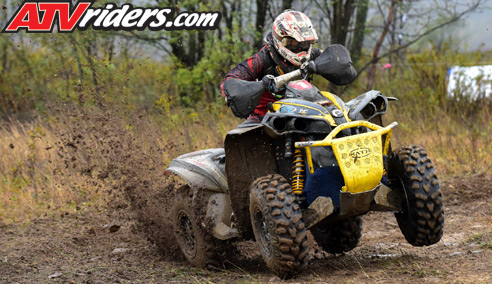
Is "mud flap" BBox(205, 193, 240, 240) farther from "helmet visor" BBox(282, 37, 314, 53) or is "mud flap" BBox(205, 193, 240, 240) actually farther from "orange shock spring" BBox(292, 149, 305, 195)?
"helmet visor" BBox(282, 37, 314, 53)

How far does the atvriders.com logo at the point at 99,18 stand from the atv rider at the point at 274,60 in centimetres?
711

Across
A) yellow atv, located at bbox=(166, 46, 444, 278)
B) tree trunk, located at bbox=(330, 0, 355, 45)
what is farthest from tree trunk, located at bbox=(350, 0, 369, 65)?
yellow atv, located at bbox=(166, 46, 444, 278)

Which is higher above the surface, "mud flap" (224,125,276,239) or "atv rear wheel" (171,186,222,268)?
"mud flap" (224,125,276,239)

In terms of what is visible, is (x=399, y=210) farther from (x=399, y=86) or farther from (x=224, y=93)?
(x=399, y=86)

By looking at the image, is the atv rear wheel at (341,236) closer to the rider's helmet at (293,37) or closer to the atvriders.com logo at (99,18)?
the rider's helmet at (293,37)

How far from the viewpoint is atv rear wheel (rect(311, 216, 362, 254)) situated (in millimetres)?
6199

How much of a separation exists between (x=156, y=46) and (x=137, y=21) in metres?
0.90

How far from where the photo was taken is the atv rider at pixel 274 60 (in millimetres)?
5348

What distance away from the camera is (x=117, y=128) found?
28.6 feet

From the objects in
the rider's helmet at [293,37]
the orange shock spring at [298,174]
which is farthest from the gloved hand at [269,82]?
the orange shock spring at [298,174]

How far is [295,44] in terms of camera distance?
554cm

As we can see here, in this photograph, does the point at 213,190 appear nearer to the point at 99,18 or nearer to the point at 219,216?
the point at 219,216

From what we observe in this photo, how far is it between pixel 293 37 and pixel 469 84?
854 centimetres

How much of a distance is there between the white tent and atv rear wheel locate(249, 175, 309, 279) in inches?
357
